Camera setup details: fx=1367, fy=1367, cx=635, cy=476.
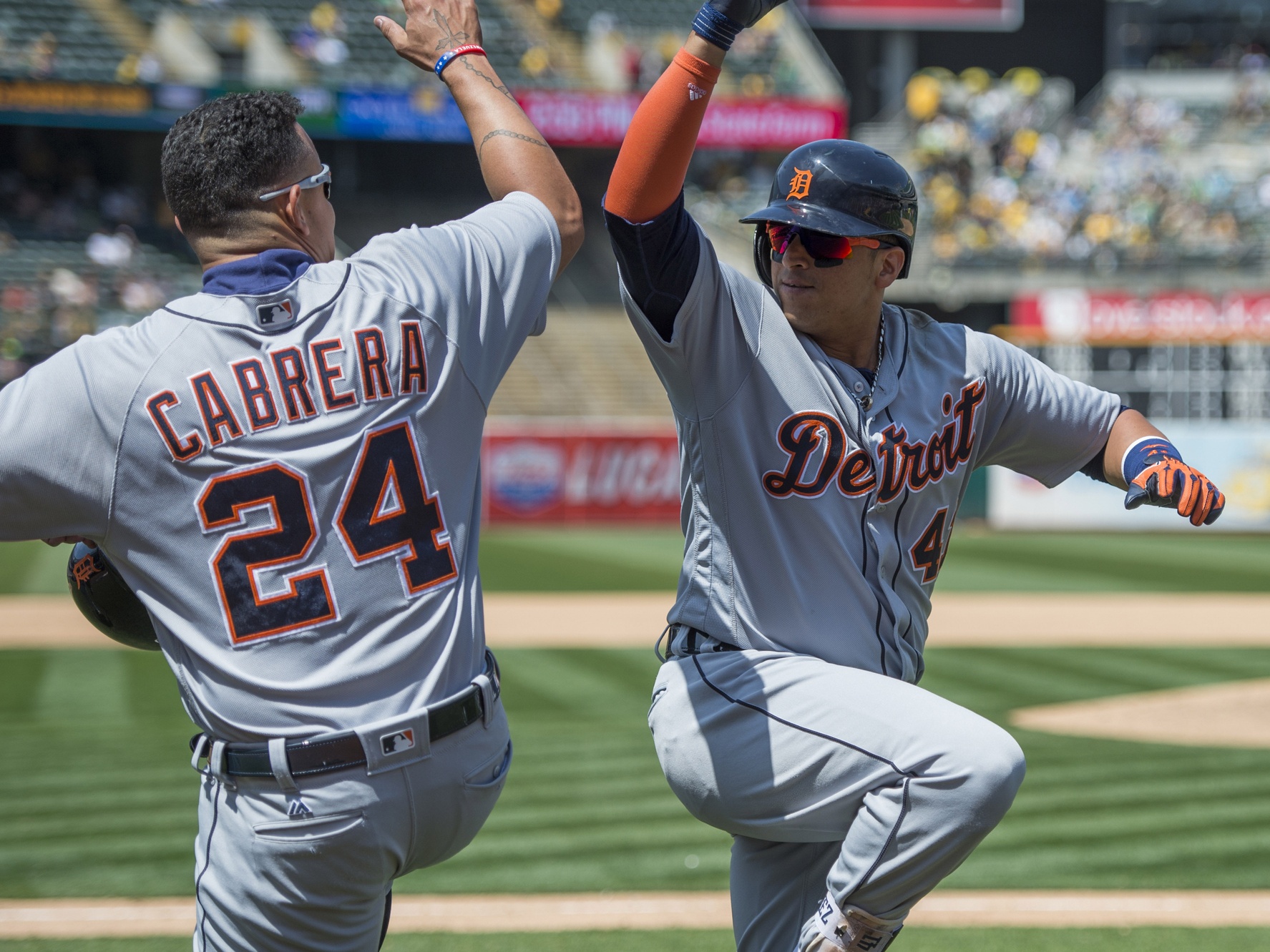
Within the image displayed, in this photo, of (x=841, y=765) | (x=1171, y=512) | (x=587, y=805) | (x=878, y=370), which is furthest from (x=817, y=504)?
(x=1171, y=512)

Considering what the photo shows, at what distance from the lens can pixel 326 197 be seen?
2393mm

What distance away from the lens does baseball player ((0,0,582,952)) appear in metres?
2.14

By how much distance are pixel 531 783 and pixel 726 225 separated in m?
21.0

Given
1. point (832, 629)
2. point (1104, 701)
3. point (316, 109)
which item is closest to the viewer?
point (832, 629)

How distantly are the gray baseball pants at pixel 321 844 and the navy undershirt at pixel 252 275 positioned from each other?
0.79m

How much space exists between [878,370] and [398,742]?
1346 mm

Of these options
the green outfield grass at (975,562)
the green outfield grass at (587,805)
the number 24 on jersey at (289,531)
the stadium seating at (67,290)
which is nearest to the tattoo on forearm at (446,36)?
the number 24 on jersey at (289,531)

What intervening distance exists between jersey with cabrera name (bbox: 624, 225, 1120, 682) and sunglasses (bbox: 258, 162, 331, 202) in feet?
2.00

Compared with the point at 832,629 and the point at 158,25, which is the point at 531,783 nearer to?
the point at 832,629

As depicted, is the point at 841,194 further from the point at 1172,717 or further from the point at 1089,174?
the point at 1089,174

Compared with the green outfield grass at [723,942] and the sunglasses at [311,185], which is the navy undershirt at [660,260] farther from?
the green outfield grass at [723,942]

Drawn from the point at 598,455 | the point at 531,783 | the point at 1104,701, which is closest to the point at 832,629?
the point at 531,783

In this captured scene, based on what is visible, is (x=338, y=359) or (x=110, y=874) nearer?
(x=338, y=359)

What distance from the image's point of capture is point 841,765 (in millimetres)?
2510
